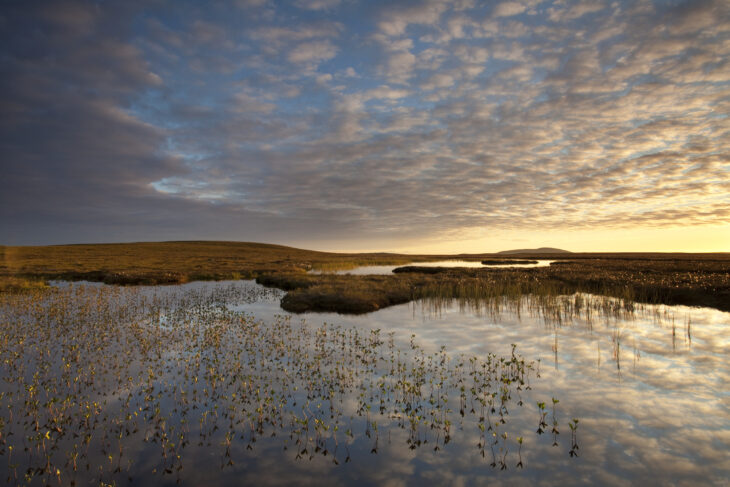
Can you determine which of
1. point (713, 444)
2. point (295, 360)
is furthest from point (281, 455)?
point (713, 444)

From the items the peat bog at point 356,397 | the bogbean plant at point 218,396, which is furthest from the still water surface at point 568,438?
the bogbean plant at point 218,396

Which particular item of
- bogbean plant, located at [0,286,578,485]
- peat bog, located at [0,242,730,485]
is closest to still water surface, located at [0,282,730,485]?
peat bog, located at [0,242,730,485]

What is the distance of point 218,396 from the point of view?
10.1 m

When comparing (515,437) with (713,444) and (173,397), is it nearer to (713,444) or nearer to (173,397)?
(713,444)

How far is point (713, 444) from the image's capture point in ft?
25.1

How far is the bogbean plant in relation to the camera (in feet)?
24.5

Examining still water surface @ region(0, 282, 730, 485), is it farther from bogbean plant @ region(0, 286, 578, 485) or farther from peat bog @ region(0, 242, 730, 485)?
bogbean plant @ region(0, 286, 578, 485)

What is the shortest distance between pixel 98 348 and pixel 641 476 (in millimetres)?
17429

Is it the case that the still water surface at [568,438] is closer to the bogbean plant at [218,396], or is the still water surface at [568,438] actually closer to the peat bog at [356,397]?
the peat bog at [356,397]

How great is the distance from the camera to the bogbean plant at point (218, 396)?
24.5 ft

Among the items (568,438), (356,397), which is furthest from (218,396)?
(568,438)

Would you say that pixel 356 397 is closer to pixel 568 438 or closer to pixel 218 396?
pixel 218 396

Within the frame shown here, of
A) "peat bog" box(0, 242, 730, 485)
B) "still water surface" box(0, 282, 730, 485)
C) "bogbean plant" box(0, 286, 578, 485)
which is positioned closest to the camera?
"still water surface" box(0, 282, 730, 485)

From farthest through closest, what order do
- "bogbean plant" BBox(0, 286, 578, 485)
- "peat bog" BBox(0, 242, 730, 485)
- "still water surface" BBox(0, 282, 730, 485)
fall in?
"bogbean plant" BBox(0, 286, 578, 485), "peat bog" BBox(0, 242, 730, 485), "still water surface" BBox(0, 282, 730, 485)
